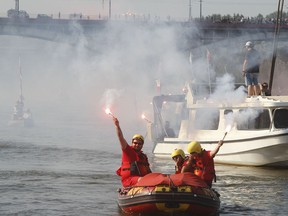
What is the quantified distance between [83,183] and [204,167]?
8.00m

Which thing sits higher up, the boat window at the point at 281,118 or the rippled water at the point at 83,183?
the boat window at the point at 281,118

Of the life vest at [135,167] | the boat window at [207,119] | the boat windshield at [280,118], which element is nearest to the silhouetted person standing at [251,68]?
the boat window at [207,119]

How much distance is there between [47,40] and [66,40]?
10.8 meters

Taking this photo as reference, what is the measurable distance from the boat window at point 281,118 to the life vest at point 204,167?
33.9ft

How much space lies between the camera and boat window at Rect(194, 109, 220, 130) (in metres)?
39.9

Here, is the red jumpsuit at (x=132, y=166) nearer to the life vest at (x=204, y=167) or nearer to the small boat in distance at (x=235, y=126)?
the life vest at (x=204, y=167)

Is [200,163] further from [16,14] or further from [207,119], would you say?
[16,14]

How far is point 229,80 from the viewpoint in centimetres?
4275

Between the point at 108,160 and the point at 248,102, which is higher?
the point at 248,102

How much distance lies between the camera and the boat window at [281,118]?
1462 inches

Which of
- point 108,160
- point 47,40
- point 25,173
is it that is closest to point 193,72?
point 108,160

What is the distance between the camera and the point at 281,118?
3722cm

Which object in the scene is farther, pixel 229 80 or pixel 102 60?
pixel 102 60

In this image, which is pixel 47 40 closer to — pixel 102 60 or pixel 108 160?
pixel 102 60
